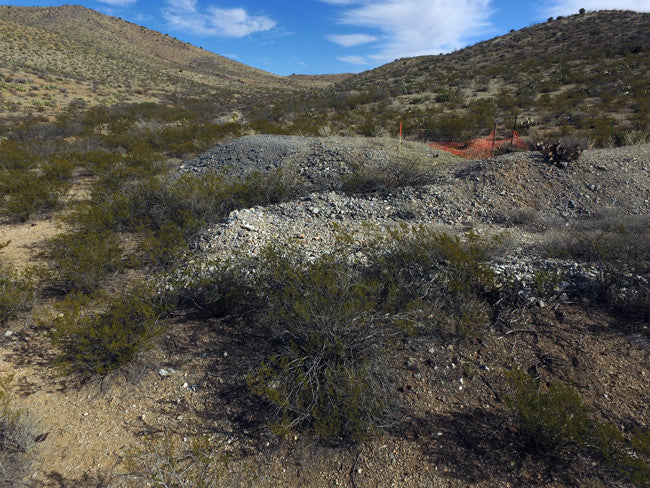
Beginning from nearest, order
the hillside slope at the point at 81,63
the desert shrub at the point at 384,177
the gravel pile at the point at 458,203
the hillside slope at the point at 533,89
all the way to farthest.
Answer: the gravel pile at the point at 458,203
the desert shrub at the point at 384,177
the hillside slope at the point at 533,89
the hillside slope at the point at 81,63

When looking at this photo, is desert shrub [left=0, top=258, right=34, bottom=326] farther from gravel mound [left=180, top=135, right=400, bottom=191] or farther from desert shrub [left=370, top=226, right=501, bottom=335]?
gravel mound [left=180, top=135, right=400, bottom=191]

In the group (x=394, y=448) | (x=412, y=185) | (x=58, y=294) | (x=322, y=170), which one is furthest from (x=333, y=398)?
(x=322, y=170)

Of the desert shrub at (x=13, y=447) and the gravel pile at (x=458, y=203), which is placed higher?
the gravel pile at (x=458, y=203)

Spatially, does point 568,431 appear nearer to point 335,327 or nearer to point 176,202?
point 335,327

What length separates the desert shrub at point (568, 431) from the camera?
208 centimetres

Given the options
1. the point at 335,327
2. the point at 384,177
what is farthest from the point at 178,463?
the point at 384,177

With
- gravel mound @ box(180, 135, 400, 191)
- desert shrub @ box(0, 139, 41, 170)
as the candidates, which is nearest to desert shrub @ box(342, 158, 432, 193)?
gravel mound @ box(180, 135, 400, 191)

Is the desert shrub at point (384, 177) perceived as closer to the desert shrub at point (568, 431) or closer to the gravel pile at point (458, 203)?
the gravel pile at point (458, 203)

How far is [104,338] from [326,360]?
7.12 ft

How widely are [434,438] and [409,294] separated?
1552 millimetres

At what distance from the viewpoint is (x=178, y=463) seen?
7.99 feet

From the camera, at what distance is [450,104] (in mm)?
18922

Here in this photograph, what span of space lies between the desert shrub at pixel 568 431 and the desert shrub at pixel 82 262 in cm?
513

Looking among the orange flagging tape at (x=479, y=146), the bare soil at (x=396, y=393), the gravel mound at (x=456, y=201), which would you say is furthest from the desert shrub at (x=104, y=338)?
the orange flagging tape at (x=479, y=146)
